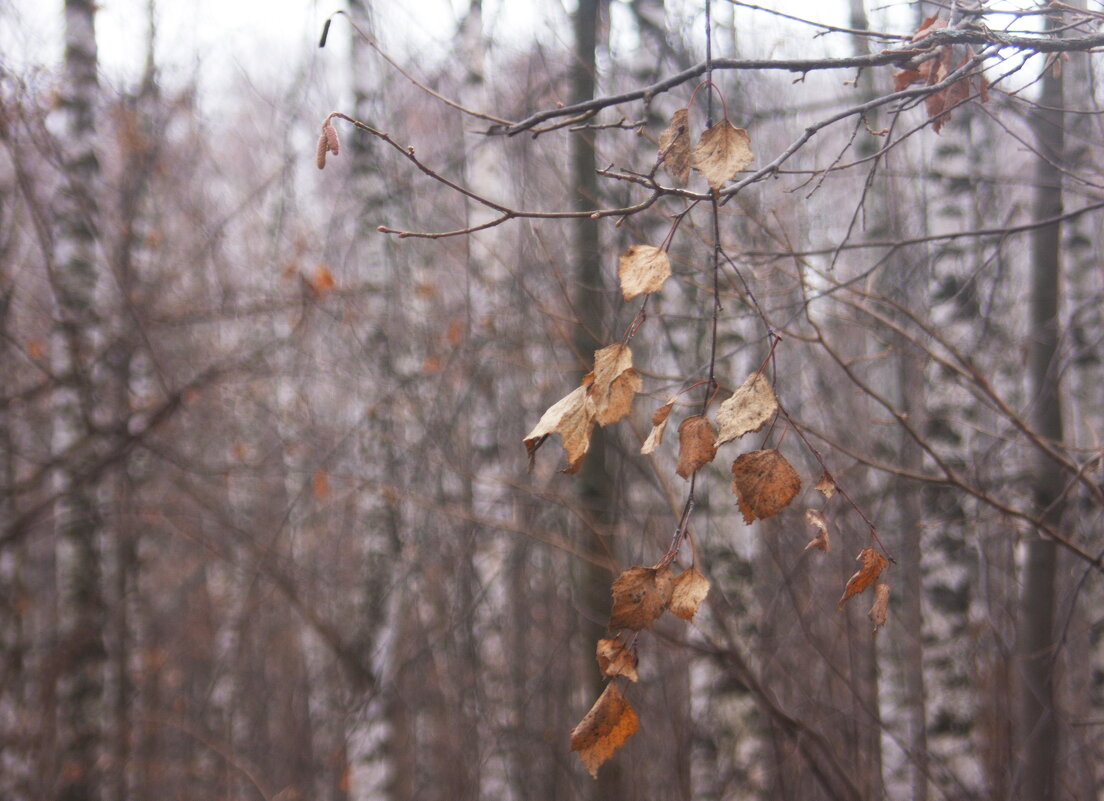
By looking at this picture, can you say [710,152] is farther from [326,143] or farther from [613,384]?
[326,143]

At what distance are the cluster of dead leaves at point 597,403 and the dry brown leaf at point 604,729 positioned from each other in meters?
0.34

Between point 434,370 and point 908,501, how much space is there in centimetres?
290

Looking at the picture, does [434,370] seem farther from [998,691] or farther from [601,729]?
[601,729]

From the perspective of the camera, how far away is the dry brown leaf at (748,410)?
3.74 feet

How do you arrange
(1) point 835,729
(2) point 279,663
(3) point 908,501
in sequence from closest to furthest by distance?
1. (1) point 835,729
2. (3) point 908,501
3. (2) point 279,663

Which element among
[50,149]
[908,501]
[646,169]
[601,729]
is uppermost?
[50,149]

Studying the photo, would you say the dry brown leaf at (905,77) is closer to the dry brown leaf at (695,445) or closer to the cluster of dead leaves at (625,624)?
the dry brown leaf at (695,445)

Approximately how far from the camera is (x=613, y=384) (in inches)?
48.1

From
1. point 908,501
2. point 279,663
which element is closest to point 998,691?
point 908,501

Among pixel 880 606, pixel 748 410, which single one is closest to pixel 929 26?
pixel 748 410

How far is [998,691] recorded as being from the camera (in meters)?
3.32

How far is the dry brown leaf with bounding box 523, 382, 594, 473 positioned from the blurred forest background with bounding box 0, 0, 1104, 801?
148 cm

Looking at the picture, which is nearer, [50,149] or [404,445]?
[50,149]

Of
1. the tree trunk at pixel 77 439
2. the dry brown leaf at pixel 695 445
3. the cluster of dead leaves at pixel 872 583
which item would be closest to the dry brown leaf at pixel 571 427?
the dry brown leaf at pixel 695 445
